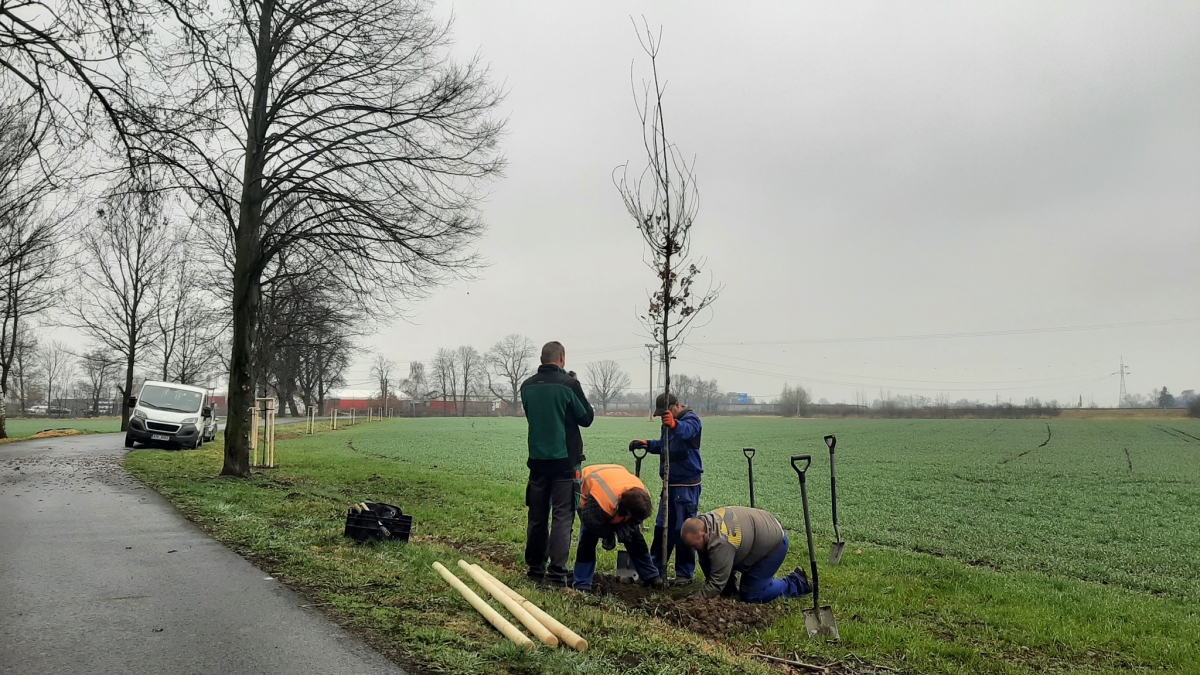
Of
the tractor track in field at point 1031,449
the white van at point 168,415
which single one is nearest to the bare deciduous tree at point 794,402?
the tractor track in field at point 1031,449

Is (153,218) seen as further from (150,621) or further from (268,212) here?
(150,621)

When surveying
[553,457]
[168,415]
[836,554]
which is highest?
[553,457]

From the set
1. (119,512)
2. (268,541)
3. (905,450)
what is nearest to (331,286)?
(119,512)

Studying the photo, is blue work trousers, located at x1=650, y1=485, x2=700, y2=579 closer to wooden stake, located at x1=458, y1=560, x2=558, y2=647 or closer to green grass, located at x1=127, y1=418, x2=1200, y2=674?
green grass, located at x1=127, y1=418, x2=1200, y2=674

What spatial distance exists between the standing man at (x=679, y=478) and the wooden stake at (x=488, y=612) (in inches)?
80.7

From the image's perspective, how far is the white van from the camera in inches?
888

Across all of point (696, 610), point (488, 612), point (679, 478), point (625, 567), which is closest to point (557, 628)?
point (488, 612)

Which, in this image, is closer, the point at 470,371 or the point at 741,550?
the point at 741,550

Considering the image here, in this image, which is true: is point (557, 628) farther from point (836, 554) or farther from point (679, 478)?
point (836, 554)

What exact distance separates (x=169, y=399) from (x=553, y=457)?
2198 cm

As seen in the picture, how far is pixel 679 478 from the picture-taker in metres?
7.49

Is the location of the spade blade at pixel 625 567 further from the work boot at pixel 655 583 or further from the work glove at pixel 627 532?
the work glove at pixel 627 532

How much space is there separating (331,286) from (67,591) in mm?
11420

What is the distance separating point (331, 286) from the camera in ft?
54.2
